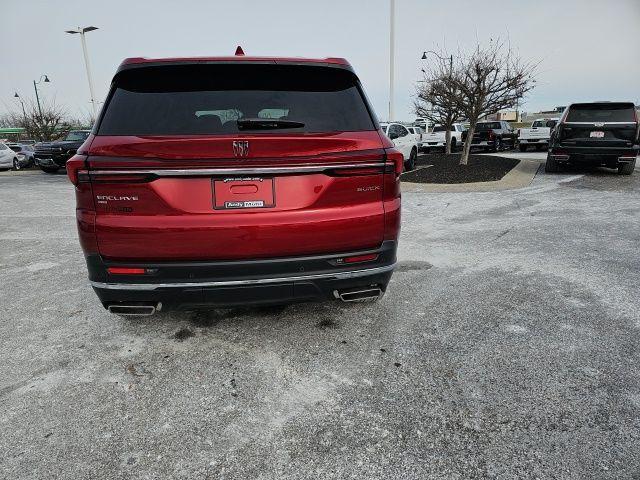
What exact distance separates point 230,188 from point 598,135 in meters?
11.2

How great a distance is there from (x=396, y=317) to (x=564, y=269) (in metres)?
2.22

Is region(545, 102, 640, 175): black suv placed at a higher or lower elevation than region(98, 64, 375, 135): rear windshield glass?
lower

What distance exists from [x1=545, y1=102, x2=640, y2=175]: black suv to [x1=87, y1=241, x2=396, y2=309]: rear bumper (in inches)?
413

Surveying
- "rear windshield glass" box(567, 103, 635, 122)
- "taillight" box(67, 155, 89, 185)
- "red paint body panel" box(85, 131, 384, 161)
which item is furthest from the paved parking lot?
"rear windshield glass" box(567, 103, 635, 122)

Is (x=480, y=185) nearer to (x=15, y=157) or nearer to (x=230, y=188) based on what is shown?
(x=230, y=188)

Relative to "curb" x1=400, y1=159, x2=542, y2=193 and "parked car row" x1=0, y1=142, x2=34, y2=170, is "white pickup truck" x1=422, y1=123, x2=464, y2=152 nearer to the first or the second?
"curb" x1=400, y1=159, x2=542, y2=193

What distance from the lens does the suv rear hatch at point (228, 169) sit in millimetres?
2506

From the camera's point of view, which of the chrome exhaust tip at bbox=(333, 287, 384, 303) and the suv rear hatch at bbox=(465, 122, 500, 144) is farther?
the suv rear hatch at bbox=(465, 122, 500, 144)

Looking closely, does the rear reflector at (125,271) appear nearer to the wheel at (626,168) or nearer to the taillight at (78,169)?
the taillight at (78,169)

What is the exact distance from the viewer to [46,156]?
1827 centimetres

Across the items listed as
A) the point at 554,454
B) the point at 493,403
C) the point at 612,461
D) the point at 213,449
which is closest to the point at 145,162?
the point at 213,449

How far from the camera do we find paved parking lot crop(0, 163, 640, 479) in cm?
206

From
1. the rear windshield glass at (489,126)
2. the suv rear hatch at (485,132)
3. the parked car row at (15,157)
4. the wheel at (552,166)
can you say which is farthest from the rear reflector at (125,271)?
the parked car row at (15,157)

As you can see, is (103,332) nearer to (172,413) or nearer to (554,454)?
(172,413)
